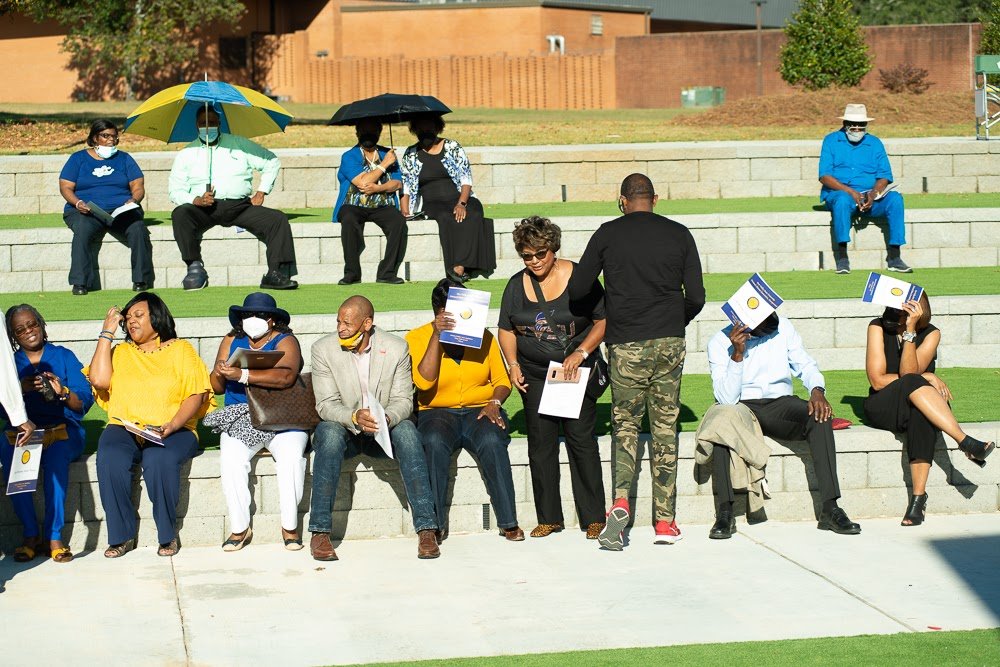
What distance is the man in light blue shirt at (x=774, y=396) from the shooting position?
25.7 feet

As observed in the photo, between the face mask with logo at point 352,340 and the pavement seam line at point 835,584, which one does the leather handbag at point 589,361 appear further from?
the pavement seam line at point 835,584

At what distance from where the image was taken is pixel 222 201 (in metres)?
12.3

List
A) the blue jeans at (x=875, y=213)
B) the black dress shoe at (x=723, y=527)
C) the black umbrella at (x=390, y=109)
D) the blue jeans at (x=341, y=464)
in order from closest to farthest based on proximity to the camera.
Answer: the blue jeans at (x=341, y=464) → the black dress shoe at (x=723, y=527) → the black umbrella at (x=390, y=109) → the blue jeans at (x=875, y=213)

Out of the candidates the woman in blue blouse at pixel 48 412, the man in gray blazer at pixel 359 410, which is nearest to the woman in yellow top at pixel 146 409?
the woman in blue blouse at pixel 48 412

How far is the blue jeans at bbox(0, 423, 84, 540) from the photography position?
7.43m

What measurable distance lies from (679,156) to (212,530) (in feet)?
32.6

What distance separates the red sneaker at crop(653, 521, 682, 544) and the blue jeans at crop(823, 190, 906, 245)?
5998mm

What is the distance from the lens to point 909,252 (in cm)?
1328

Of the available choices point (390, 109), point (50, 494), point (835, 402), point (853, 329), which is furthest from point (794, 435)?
point (390, 109)

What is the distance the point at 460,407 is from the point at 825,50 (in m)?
26.6

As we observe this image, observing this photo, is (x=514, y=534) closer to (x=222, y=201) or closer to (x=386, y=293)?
(x=386, y=293)

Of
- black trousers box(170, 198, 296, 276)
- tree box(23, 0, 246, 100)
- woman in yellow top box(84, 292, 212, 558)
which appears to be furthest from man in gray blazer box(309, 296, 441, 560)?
tree box(23, 0, 246, 100)

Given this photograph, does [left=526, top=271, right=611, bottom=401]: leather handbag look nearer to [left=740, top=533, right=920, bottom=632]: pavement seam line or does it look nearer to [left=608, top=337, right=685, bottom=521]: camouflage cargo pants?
[left=608, top=337, right=685, bottom=521]: camouflage cargo pants

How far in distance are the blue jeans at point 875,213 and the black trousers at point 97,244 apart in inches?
243
